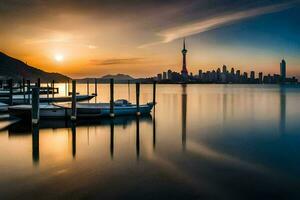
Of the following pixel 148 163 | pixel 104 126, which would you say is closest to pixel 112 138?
pixel 104 126

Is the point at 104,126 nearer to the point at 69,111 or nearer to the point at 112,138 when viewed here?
the point at 69,111

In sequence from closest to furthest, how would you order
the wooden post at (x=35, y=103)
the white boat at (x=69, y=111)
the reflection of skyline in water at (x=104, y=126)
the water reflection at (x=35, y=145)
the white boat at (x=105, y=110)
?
the water reflection at (x=35, y=145), the reflection of skyline in water at (x=104, y=126), the wooden post at (x=35, y=103), the white boat at (x=69, y=111), the white boat at (x=105, y=110)

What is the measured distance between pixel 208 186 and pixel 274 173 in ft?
11.1

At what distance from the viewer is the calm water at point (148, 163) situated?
9.12m

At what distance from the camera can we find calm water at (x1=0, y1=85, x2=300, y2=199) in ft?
29.9

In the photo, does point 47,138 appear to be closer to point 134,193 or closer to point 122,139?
point 122,139

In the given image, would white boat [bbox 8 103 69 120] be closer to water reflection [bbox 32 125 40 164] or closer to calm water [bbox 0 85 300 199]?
calm water [bbox 0 85 300 199]

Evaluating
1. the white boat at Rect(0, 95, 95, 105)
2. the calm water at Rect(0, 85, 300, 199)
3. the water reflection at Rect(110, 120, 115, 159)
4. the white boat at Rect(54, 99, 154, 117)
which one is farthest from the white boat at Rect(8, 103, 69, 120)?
the white boat at Rect(0, 95, 95, 105)

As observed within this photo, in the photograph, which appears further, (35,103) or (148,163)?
(35,103)

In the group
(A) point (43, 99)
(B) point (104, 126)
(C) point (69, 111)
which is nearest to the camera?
(B) point (104, 126)

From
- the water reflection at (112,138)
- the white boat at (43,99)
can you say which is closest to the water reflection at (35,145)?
the water reflection at (112,138)

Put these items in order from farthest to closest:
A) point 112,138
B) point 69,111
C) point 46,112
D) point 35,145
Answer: point 69,111
point 46,112
point 112,138
point 35,145

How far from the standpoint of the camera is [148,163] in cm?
1239

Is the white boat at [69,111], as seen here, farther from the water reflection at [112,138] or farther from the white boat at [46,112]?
the water reflection at [112,138]
